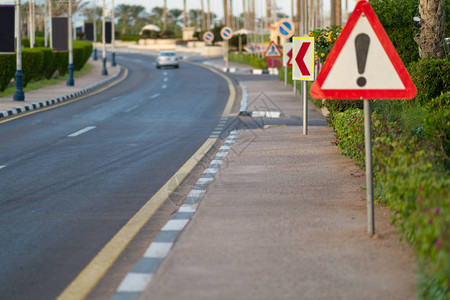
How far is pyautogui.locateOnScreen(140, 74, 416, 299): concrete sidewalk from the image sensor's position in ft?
18.2

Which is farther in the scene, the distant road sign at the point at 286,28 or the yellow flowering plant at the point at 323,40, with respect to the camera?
the distant road sign at the point at 286,28

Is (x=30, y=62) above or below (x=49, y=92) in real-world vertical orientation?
above

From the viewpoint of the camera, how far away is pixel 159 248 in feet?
22.4

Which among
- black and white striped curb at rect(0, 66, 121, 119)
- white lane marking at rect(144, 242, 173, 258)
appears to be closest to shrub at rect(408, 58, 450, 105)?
white lane marking at rect(144, 242, 173, 258)

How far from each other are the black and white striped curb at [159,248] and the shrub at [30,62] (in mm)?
25427

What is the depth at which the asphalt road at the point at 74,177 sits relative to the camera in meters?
6.95

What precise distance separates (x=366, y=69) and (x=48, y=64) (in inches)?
1448

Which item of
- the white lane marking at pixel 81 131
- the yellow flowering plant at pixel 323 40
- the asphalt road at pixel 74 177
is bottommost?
the asphalt road at pixel 74 177

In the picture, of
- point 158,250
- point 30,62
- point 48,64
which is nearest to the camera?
point 158,250

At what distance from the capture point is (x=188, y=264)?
6.22m

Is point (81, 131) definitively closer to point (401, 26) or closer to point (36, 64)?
point (401, 26)

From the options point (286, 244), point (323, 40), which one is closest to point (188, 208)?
point (286, 244)

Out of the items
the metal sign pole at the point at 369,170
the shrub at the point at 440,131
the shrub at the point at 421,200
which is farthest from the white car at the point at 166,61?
the metal sign pole at the point at 369,170

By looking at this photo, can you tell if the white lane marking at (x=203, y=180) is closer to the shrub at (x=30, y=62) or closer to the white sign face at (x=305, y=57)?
the white sign face at (x=305, y=57)
